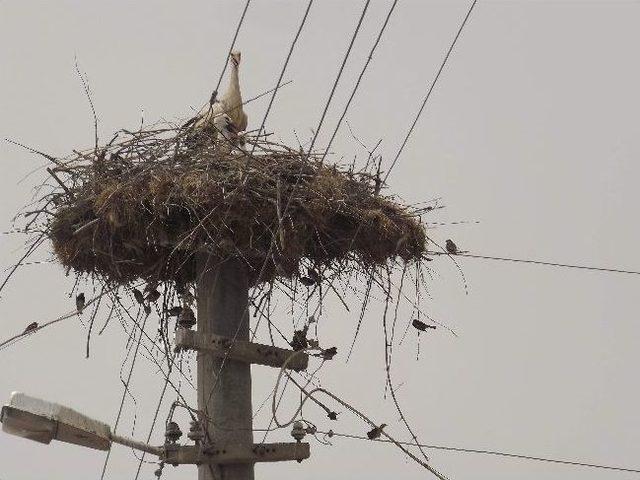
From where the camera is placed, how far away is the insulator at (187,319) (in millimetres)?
5961

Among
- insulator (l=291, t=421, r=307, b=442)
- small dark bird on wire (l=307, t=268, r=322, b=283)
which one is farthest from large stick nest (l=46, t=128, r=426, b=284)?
insulator (l=291, t=421, r=307, b=442)

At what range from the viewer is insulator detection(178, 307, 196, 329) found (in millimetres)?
5961

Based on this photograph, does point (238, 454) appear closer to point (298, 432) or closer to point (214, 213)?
point (298, 432)

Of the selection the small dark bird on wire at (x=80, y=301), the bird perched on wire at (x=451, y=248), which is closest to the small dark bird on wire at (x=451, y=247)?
the bird perched on wire at (x=451, y=248)

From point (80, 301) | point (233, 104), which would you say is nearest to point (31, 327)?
point (80, 301)

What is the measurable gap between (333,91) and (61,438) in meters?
1.68

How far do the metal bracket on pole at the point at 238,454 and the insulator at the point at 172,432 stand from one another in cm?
5

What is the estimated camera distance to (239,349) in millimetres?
5895

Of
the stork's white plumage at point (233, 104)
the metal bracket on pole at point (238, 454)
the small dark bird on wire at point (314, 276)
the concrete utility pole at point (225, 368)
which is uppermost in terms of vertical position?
the stork's white plumage at point (233, 104)

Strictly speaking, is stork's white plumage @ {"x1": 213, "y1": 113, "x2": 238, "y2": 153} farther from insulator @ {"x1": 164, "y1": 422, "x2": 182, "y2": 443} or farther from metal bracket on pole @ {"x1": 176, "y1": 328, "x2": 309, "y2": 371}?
insulator @ {"x1": 164, "y1": 422, "x2": 182, "y2": 443}

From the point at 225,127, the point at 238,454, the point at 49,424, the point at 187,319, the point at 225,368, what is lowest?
the point at 49,424

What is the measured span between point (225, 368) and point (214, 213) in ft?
2.45

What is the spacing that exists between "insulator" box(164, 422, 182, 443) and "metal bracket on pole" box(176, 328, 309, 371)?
0.33 metres

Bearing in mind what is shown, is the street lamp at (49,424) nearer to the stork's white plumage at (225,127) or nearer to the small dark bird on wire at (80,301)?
the small dark bird on wire at (80,301)
